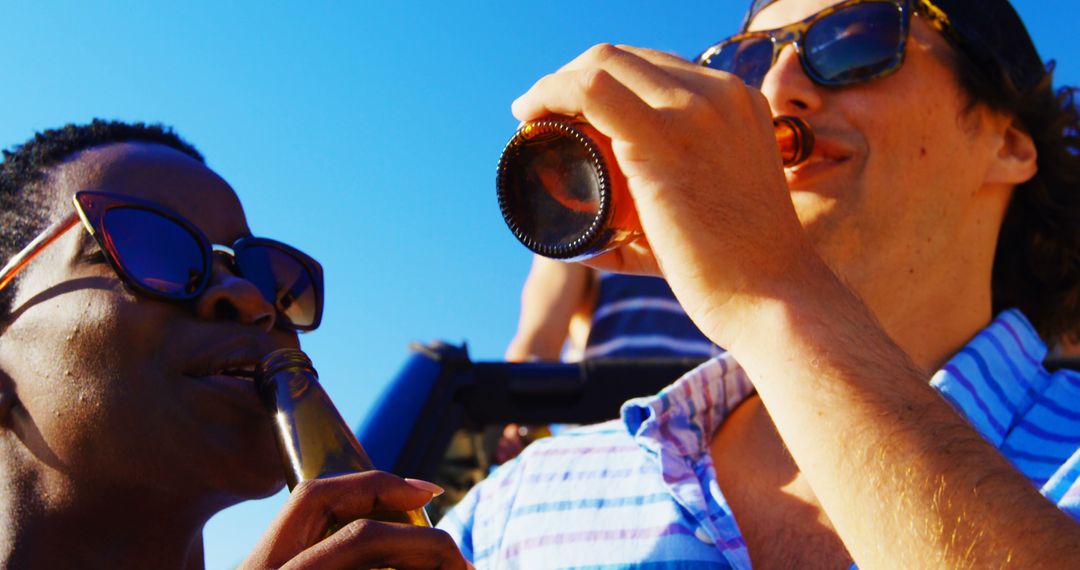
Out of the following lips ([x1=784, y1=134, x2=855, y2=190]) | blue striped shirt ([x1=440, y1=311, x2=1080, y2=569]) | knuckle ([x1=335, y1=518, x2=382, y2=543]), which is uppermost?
lips ([x1=784, y1=134, x2=855, y2=190])

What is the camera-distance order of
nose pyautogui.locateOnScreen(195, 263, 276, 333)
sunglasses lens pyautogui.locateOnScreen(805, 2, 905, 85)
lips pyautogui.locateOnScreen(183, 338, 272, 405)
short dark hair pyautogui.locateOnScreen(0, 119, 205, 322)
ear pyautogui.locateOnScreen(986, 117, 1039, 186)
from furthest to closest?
1. ear pyautogui.locateOnScreen(986, 117, 1039, 186)
2. sunglasses lens pyautogui.locateOnScreen(805, 2, 905, 85)
3. short dark hair pyautogui.locateOnScreen(0, 119, 205, 322)
4. nose pyautogui.locateOnScreen(195, 263, 276, 333)
5. lips pyautogui.locateOnScreen(183, 338, 272, 405)

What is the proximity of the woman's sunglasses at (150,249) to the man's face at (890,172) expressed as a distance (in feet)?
3.58

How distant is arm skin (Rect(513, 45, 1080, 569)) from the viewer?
4.13 ft

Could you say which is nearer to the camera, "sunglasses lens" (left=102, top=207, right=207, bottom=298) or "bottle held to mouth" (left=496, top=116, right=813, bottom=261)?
"bottle held to mouth" (left=496, top=116, right=813, bottom=261)

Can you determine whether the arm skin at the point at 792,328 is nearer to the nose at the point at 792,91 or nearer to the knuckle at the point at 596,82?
the knuckle at the point at 596,82

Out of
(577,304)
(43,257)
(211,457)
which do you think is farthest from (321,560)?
(577,304)

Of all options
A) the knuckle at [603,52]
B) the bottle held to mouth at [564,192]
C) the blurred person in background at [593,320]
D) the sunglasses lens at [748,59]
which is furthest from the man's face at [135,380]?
the blurred person in background at [593,320]

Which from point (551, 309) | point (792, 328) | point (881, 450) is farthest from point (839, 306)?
point (551, 309)

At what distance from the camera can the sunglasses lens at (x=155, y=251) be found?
1.84 meters

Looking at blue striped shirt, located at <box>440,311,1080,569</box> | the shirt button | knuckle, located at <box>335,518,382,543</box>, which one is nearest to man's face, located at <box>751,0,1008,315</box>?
blue striped shirt, located at <box>440,311,1080,569</box>

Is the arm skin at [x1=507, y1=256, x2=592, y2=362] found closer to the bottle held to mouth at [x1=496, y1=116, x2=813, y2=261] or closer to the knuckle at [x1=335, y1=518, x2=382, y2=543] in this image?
the bottle held to mouth at [x1=496, y1=116, x2=813, y2=261]

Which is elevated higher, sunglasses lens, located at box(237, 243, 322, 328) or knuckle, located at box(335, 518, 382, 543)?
sunglasses lens, located at box(237, 243, 322, 328)

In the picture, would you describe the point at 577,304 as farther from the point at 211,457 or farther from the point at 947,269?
the point at 211,457

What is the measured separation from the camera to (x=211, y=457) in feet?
5.66
